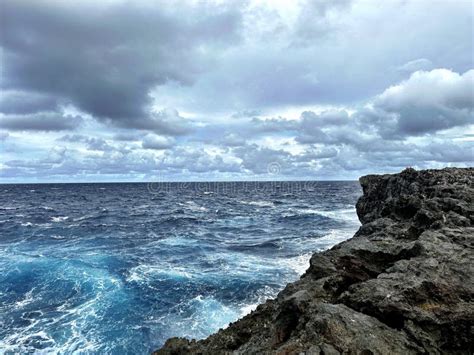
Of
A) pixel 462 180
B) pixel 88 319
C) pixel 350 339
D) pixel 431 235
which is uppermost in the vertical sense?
pixel 462 180

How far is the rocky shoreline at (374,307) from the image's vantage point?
25.0 ft

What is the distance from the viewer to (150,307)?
22797 millimetres

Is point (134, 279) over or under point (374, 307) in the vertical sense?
under

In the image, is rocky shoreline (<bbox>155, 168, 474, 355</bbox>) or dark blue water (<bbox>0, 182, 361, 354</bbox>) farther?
dark blue water (<bbox>0, 182, 361, 354</bbox>)

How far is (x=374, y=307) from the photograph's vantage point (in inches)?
339

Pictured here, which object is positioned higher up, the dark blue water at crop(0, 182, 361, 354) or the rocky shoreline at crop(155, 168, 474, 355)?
the rocky shoreline at crop(155, 168, 474, 355)

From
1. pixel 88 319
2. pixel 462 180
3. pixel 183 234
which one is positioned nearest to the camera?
pixel 88 319

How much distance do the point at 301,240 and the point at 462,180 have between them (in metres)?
21.1

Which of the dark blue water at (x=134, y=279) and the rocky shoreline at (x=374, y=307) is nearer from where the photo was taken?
the rocky shoreline at (x=374, y=307)

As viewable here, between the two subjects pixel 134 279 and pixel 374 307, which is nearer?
pixel 374 307

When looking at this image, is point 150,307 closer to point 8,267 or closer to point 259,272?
point 259,272

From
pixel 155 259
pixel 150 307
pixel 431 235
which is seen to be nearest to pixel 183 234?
pixel 155 259

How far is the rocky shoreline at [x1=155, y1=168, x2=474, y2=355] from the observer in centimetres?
761

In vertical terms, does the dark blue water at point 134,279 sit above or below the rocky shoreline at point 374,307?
below
